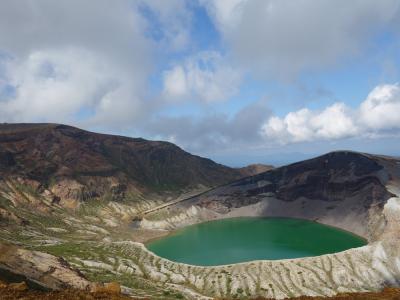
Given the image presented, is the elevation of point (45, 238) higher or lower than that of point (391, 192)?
lower

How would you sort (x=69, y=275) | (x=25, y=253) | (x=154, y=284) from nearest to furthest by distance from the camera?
(x=69, y=275) → (x=25, y=253) → (x=154, y=284)

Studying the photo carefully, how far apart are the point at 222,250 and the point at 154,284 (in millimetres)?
66306

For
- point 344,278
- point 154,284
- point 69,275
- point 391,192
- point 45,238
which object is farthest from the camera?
point 391,192

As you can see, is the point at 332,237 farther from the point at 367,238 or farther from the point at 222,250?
the point at 222,250

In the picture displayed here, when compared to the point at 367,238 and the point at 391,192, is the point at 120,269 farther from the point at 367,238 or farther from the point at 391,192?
the point at 391,192

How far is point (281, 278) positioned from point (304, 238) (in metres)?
73.3

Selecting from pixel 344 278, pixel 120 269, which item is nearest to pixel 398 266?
pixel 344 278

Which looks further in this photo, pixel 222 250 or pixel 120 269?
pixel 222 250

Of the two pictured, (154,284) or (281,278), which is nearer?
(154,284)

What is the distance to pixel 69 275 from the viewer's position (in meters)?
67.7

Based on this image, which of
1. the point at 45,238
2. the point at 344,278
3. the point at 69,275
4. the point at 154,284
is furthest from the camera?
the point at 45,238

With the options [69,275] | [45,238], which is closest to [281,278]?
[69,275]

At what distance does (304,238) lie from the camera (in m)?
186

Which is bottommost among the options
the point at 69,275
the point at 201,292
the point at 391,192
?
the point at 201,292
